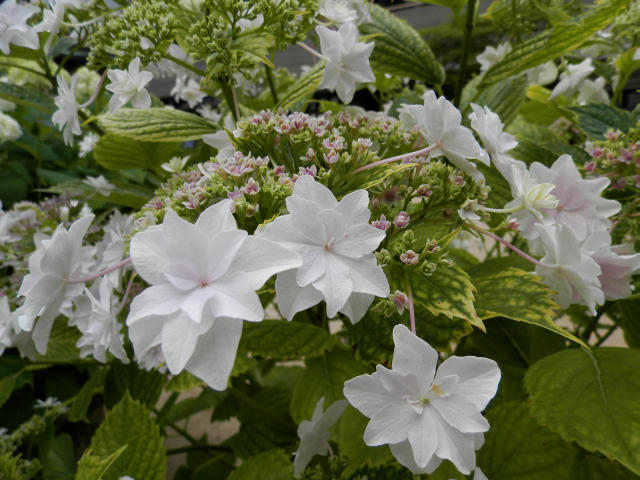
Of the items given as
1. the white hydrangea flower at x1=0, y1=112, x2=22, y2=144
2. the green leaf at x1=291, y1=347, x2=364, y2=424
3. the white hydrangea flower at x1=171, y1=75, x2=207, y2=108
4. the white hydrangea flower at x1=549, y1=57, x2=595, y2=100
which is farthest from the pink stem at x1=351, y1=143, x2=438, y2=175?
the white hydrangea flower at x1=0, y1=112, x2=22, y2=144

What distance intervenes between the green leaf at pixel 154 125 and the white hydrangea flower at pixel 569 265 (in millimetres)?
365

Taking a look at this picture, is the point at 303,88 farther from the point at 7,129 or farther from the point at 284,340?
the point at 7,129

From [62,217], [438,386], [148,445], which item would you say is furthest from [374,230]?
[62,217]

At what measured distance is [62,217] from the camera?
72 cm

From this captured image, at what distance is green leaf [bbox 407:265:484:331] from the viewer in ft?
1.09

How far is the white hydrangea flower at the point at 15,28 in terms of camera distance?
0.54m

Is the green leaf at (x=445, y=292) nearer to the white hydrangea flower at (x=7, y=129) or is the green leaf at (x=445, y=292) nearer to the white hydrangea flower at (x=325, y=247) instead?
the white hydrangea flower at (x=325, y=247)

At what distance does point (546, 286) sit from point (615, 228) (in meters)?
0.19

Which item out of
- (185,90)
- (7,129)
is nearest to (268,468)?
(185,90)

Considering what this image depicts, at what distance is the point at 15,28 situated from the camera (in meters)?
0.54

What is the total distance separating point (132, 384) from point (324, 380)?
1.00 feet

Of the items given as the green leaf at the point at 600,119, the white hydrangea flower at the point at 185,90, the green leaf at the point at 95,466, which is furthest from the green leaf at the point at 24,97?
the green leaf at the point at 600,119

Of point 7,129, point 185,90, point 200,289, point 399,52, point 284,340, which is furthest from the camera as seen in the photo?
point 7,129

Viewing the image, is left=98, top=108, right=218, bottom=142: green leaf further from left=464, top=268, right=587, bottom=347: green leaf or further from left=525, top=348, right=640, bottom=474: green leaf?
left=525, top=348, right=640, bottom=474: green leaf
